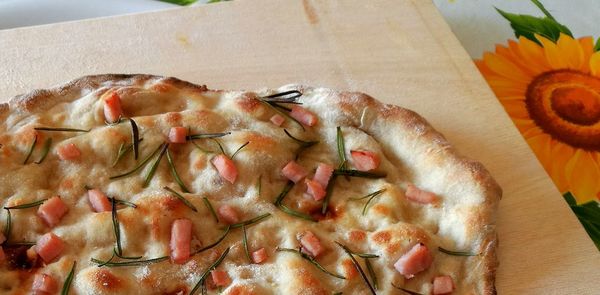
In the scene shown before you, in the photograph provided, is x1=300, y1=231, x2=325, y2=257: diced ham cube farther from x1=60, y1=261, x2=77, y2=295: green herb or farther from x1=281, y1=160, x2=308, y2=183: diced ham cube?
x1=60, y1=261, x2=77, y2=295: green herb

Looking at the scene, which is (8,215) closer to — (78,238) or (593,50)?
→ (78,238)

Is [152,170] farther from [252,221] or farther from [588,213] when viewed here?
[588,213]

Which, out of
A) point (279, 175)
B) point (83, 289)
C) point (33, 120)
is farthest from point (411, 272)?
point (33, 120)

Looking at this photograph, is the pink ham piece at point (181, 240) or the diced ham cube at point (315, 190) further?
the diced ham cube at point (315, 190)

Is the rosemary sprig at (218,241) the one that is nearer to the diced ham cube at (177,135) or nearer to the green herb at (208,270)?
the green herb at (208,270)

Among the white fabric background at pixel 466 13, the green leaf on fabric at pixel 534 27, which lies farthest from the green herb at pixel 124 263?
the green leaf on fabric at pixel 534 27

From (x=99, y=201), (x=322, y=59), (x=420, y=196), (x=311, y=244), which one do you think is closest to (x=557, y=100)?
(x=322, y=59)

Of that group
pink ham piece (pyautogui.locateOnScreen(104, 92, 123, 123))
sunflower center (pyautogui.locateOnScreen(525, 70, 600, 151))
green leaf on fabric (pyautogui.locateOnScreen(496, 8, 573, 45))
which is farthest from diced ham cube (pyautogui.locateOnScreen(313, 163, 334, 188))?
green leaf on fabric (pyautogui.locateOnScreen(496, 8, 573, 45))
